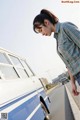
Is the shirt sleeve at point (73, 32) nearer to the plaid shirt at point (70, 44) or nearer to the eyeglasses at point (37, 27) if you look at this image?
the plaid shirt at point (70, 44)

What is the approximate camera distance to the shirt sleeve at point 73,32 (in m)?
3.79

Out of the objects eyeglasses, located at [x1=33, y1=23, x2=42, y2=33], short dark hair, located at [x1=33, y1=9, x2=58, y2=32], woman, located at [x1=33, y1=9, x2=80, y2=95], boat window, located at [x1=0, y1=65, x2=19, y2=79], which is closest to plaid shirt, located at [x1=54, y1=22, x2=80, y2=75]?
woman, located at [x1=33, y1=9, x2=80, y2=95]

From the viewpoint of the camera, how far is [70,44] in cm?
386

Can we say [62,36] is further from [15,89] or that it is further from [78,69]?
[15,89]

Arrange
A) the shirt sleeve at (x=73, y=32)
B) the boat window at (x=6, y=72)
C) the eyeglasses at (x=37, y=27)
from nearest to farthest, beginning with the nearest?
the shirt sleeve at (x=73, y=32) < the eyeglasses at (x=37, y=27) < the boat window at (x=6, y=72)

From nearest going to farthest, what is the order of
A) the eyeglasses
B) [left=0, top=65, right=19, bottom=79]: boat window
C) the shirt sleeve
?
the shirt sleeve
the eyeglasses
[left=0, top=65, right=19, bottom=79]: boat window

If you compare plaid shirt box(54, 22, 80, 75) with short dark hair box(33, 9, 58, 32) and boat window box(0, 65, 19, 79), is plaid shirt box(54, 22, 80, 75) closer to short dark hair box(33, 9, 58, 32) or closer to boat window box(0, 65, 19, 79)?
short dark hair box(33, 9, 58, 32)

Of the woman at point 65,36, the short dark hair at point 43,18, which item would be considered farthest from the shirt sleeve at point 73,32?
the short dark hair at point 43,18

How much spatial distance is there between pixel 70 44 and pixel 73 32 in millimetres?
155

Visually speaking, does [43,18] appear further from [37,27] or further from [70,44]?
[70,44]

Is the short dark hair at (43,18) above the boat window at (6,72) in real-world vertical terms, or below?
above

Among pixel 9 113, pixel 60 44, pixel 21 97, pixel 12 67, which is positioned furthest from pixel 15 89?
pixel 12 67

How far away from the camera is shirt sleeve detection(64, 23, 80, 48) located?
379cm

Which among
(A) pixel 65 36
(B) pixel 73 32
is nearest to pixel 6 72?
(A) pixel 65 36
